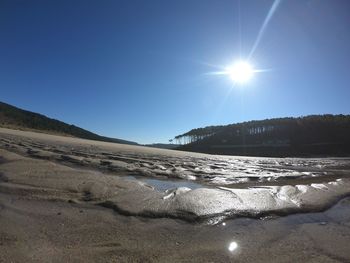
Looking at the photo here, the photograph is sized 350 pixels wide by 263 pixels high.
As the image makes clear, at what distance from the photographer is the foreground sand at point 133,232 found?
96.3 inches

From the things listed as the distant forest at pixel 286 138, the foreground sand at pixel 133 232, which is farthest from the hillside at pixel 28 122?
the foreground sand at pixel 133 232

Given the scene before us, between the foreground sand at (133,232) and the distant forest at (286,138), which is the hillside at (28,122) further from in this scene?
the foreground sand at (133,232)

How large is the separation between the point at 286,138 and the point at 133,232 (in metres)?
74.6

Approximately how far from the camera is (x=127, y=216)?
11.6 feet

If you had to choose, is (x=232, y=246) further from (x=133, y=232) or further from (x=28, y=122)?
(x=28, y=122)

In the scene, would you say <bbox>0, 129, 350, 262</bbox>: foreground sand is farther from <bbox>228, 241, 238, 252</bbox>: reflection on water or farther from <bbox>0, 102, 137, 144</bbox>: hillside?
<bbox>0, 102, 137, 144</bbox>: hillside

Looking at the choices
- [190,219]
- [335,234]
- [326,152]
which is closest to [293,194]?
[335,234]

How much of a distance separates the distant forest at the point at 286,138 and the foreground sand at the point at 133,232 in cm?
5095

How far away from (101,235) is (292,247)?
188 centimetres

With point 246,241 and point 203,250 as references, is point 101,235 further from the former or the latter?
point 246,241

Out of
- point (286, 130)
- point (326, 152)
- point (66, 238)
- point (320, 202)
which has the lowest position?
point (66, 238)

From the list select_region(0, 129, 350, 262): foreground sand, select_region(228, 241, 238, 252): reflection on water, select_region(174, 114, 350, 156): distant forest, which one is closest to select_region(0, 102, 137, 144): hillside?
select_region(174, 114, 350, 156): distant forest

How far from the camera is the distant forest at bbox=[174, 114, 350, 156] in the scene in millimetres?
56328

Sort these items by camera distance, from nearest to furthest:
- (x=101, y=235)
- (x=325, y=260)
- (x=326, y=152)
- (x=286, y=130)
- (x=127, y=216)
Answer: (x=325, y=260) → (x=101, y=235) → (x=127, y=216) → (x=326, y=152) → (x=286, y=130)
